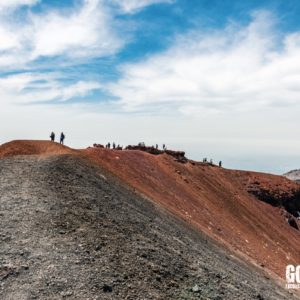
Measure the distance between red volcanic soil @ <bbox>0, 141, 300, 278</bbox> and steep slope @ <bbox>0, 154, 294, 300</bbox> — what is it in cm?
786

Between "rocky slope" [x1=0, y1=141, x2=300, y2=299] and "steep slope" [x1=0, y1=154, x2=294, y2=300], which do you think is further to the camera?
"rocky slope" [x1=0, y1=141, x2=300, y2=299]

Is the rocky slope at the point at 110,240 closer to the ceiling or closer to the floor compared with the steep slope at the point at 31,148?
closer to the floor

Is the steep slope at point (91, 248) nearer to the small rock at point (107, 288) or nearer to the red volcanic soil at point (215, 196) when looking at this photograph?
the small rock at point (107, 288)

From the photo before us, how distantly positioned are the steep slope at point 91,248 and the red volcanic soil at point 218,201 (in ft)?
32.9

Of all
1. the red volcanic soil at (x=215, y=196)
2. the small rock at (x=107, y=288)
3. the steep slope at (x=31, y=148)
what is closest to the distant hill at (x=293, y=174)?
the red volcanic soil at (x=215, y=196)

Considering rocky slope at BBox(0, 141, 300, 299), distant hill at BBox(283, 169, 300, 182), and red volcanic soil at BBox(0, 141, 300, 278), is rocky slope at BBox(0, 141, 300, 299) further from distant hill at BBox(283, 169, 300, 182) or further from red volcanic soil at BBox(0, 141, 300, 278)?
distant hill at BBox(283, 169, 300, 182)

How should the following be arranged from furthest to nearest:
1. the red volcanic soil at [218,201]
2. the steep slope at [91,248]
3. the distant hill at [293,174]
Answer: the distant hill at [293,174] → the red volcanic soil at [218,201] → the steep slope at [91,248]

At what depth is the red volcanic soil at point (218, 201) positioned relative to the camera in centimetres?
4256

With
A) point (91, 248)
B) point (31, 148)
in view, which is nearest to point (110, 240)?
point (91, 248)

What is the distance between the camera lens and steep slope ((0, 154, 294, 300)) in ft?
55.2

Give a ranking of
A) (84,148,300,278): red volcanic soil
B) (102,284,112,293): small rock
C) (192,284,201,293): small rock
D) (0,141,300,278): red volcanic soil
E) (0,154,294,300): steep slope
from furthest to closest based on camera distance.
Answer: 1. (84,148,300,278): red volcanic soil
2. (0,141,300,278): red volcanic soil
3. (192,284,201,293): small rock
4. (0,154,294,300): steep slope
5. (102,284,112,293): small rock

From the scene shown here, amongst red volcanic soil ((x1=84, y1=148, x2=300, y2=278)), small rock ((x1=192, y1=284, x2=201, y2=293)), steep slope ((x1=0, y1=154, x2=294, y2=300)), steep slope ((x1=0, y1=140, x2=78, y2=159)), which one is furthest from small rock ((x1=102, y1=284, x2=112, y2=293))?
red volcanic soil ((x1=84, y1=148, x2=300, y2=278))

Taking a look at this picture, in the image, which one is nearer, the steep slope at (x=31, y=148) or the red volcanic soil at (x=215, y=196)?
the steep slope at (x=31, y=148)

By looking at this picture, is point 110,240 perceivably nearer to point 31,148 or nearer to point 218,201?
point 31,148
